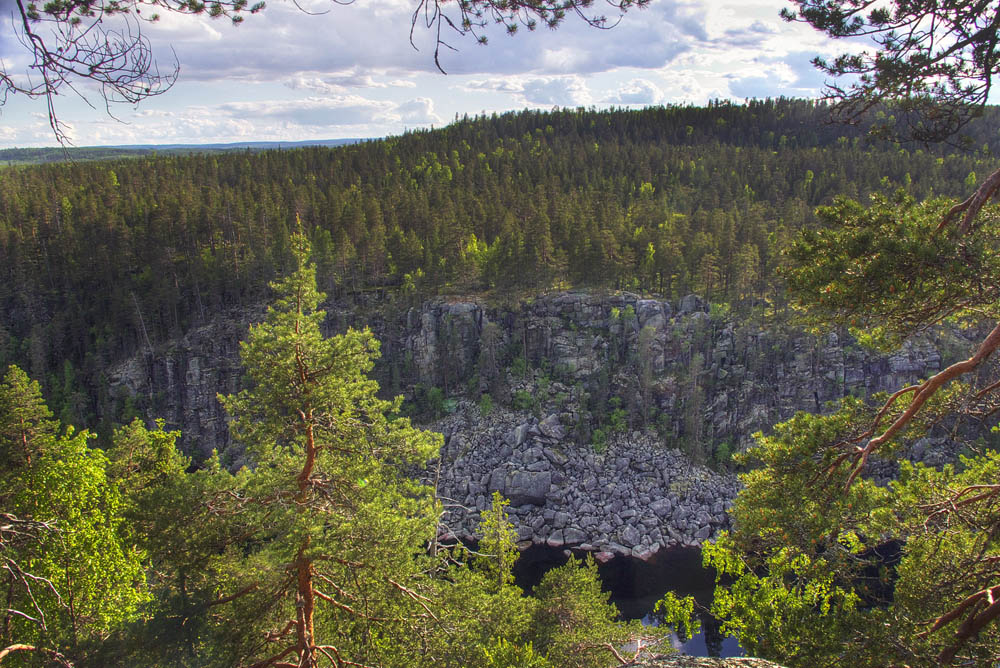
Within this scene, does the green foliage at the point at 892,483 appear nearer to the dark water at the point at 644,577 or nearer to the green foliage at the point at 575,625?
the green foliage at the point at 575,625

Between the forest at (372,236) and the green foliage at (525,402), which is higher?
the forest at (372,236)

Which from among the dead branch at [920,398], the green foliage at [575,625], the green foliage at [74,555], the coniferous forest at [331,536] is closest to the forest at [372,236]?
the coniferous forest at [331,536]

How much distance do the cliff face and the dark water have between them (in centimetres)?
64

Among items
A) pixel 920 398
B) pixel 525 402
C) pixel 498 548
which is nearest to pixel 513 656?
pixel 498 548

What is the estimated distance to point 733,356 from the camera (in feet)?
120

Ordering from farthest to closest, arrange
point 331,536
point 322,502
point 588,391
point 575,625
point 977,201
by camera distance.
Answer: point 588,391 < point 575,625 < point 322,502 < point 331,536 < point 977,201

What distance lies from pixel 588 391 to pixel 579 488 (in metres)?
7.47

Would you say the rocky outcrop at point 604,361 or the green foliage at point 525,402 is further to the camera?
the green foliage at point 525,402

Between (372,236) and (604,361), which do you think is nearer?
(604,361)

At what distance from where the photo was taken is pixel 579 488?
30.7 m

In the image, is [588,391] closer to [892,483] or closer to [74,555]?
[892,483]

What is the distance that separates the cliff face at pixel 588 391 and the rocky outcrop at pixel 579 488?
3.2 inches

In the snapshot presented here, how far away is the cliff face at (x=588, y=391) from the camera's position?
2981 centimetres

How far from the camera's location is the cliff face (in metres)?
29.8
